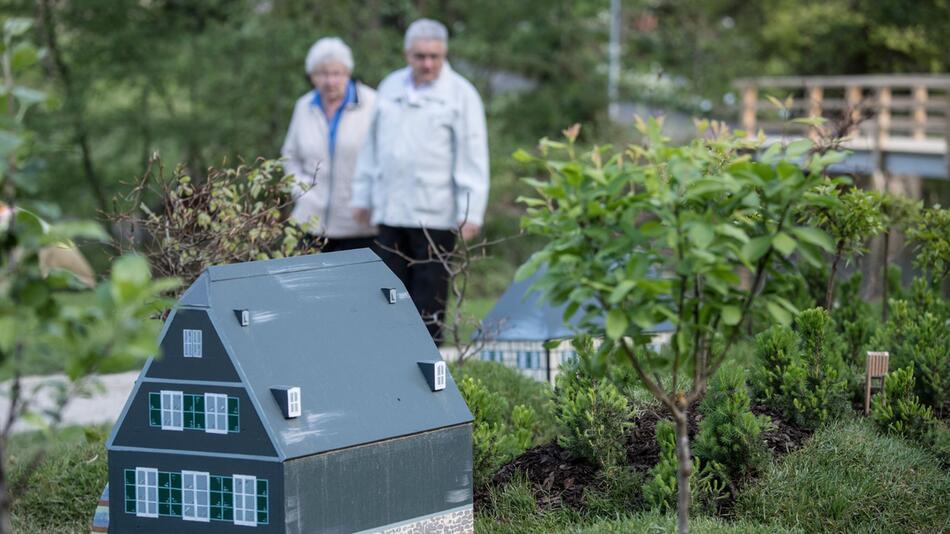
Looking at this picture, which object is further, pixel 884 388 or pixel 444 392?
pixel 884 388

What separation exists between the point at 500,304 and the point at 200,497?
12.4ft

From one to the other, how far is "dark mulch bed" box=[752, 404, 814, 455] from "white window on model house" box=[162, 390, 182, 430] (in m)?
2.63

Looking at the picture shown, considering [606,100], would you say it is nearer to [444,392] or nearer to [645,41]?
[645,41]

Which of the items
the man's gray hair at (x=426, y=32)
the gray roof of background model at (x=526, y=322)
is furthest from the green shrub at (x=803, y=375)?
the man's gray hair at (x=426, y=32)

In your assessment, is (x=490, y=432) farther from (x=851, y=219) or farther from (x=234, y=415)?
(x=851, y=219)

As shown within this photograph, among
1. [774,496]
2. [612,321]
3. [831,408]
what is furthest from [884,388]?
[612,321]

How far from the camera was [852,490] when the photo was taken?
5359 millimetres

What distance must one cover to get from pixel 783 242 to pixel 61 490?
4067mm

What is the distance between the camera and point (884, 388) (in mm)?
6145

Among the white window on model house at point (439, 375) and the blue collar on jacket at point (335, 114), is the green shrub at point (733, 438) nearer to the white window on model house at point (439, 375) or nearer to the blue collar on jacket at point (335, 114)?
the white window on model house at point (439, 375)

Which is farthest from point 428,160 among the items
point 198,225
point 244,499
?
point 244,499

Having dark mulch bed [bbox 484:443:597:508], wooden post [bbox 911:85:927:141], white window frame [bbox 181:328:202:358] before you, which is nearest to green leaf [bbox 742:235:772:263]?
white window frame [bbox 181:328:202:358]

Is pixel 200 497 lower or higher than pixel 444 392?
lower

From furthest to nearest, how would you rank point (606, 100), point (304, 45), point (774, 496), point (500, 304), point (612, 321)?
point (606, 100) → point (304, 45) → point (500, 304) → point (774, 496) → point (612, 321)
